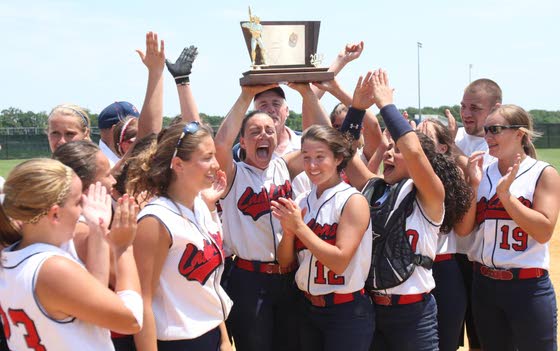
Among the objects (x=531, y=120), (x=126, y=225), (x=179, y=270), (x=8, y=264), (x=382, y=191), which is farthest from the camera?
(x=531, y=120)

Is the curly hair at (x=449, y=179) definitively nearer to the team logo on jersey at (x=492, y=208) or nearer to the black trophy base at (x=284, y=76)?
the team logo on jersey at (x=492, y=208)

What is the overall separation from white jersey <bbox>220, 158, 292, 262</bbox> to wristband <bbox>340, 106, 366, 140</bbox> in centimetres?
62

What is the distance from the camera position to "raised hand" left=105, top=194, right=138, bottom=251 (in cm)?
276

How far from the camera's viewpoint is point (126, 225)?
276 centimetres

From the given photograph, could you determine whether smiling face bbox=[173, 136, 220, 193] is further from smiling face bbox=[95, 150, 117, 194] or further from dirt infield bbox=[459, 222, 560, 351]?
dirt infield bbox=[459, 222, 560, 351]

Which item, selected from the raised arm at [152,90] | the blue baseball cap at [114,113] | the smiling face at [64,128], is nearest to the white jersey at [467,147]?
the raised arm at [152,90]

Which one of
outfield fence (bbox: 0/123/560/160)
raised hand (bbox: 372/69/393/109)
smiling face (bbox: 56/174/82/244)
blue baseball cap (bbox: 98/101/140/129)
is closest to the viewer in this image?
smiling face (bbox: 56/174/82/244)

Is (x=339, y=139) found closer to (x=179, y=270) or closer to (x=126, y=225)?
(x=179, y=270)

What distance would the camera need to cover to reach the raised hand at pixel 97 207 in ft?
8.59

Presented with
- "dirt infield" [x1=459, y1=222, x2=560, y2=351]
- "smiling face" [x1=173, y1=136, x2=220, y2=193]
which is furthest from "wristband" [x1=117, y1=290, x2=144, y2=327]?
"dirt infield" [x1=459, y1=222, x2=560, y2=351]

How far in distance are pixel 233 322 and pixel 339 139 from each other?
1459 mm

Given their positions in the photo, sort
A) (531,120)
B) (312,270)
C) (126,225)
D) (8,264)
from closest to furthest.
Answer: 1. (8,264)
2. (126,225)
3. (312,270)
4. (531,120)

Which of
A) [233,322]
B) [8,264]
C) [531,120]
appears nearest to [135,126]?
[233,322]

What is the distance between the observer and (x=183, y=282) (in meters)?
3.16
